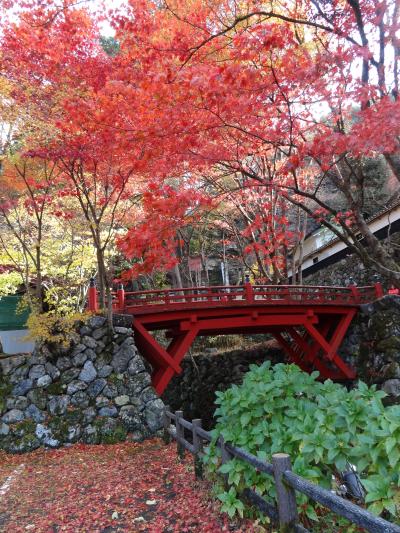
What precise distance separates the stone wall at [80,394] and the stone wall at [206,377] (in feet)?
27.0

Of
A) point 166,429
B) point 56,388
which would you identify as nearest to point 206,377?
point 56,388

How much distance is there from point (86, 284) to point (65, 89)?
28.0ft

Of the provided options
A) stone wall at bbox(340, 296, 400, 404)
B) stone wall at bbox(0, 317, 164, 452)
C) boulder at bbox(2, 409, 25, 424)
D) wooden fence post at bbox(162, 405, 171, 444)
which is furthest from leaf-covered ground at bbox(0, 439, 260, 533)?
stone wall at bbox(340, 296, 400, 404)

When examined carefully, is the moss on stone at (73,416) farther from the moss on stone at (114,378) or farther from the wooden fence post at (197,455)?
the wooden fence post at (197,455)

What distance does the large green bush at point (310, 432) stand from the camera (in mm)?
2701

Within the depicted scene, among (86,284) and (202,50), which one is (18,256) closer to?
(86,284)

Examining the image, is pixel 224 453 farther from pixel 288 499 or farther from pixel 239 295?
pixel 239 295

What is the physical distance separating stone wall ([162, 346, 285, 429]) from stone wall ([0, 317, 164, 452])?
27.0ft

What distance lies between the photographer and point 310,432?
3.62 m

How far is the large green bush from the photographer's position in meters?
2.70

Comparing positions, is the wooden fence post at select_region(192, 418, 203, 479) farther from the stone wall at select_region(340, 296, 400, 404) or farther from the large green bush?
the stone wall at select_region(340, 296, 400, 404)

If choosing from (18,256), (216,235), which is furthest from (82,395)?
(216,235)

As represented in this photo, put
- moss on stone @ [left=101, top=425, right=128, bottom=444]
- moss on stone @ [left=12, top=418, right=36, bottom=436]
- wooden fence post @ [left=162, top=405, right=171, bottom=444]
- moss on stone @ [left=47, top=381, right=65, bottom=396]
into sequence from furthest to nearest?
1. moss on stone @ [left=47, top=381, right=65, bottom=396]
2. moss on stone @ [left=101, top=425, right=128, bottom=444]
3. moss on stone @ [left=12, top=418, right=36, bottom=436]
4. wooden fence post @ [left=162, top=405, right=171, bottom=444]

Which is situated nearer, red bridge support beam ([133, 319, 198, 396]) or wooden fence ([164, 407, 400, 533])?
wooden fence ([164, 407, 400, 533])
